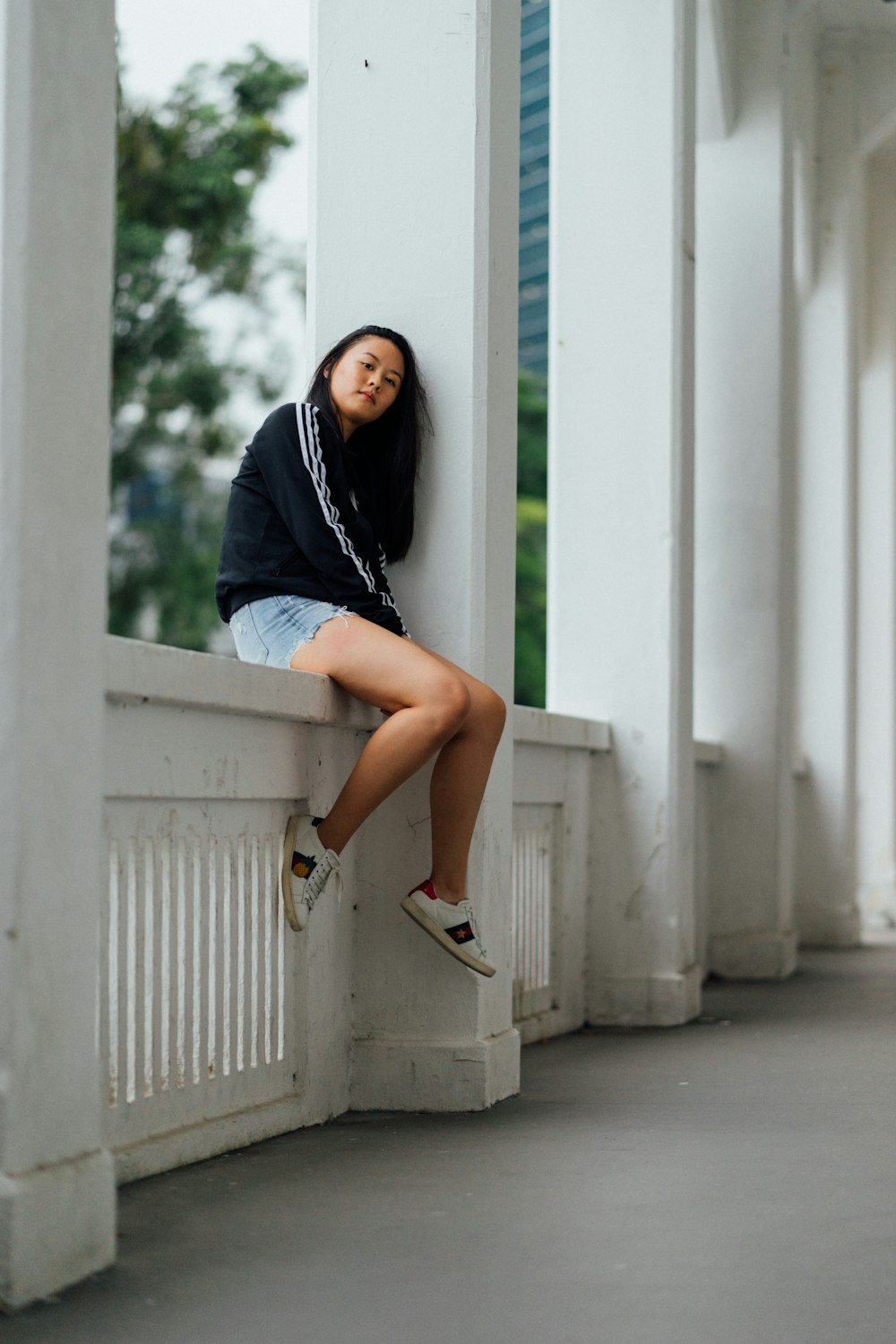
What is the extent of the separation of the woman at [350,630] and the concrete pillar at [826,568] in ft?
17.4

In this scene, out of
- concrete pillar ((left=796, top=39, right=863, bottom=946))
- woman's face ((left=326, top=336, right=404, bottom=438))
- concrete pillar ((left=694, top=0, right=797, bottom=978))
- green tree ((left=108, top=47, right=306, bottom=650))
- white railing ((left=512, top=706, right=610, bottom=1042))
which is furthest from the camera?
green tree ((left=108, top=47, right=306, bottom=650))

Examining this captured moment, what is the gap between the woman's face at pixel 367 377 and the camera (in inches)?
141

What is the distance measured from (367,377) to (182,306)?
14.7m

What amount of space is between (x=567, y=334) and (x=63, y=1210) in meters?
3.77

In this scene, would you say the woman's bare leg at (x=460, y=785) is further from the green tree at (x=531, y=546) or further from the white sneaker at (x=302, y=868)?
the green tree at (x=531, y=546)

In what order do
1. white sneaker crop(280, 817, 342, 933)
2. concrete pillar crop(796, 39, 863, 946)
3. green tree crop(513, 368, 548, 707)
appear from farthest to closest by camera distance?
green tree crop(513, 368, 548, 707) < concrete pillar crop(796, 39, 863, 946) < white sneaker crop(280, 817, 342, 933)

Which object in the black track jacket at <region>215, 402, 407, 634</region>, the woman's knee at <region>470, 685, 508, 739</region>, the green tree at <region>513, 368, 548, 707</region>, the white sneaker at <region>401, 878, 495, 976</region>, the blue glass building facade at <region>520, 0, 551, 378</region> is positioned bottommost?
the white sneaker at <region>401, 878, 495, 976</region>

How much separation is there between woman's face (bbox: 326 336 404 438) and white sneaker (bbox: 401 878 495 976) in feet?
3.30

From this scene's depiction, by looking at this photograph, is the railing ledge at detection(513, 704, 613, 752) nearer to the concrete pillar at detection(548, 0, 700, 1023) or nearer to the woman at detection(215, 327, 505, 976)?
the concrete pillar at detection(548, 0, 700, 1023)

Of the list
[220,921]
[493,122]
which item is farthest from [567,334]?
[220,921]

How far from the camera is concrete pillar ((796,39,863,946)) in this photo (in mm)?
8562

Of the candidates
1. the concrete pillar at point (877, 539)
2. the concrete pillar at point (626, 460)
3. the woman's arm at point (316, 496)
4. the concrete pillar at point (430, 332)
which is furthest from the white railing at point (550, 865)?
the concrete pillar at point (877, 539)

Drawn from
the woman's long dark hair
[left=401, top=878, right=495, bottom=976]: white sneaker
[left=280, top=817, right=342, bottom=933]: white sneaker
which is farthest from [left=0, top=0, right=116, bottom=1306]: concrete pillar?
the woman's long dark hair

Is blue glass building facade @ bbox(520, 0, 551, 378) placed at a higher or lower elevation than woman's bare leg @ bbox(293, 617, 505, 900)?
higher
